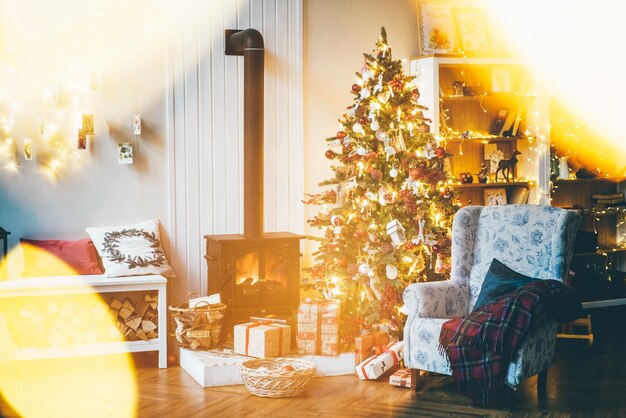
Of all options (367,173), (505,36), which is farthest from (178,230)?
(505,36)

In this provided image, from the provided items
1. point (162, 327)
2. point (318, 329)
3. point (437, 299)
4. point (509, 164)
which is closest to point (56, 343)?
point (162, 327)

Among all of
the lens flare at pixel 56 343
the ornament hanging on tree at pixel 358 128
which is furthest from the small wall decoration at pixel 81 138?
the ornament hanging on tree at pixel 358 128

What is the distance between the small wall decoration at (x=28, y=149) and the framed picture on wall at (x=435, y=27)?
10.6ft

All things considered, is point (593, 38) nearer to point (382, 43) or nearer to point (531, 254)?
point (382, 43)

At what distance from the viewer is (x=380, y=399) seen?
4.49 m

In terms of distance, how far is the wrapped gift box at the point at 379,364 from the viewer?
4863mm

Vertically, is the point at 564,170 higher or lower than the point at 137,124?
lower

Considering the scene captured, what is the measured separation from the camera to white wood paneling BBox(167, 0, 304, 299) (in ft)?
19.5

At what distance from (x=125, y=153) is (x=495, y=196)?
3.17m

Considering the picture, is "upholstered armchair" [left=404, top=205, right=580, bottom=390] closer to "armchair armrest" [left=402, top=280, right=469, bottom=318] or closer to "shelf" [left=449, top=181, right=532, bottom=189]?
"armchair armrest" [left=402, top=280, right=469, bottom=318]

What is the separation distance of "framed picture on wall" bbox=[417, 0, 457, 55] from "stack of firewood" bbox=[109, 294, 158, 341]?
3.10m

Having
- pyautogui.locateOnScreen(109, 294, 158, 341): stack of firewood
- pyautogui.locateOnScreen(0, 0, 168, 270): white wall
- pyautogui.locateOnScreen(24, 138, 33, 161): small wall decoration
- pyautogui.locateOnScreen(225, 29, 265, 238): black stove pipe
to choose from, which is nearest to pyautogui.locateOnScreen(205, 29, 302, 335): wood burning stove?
pyautogui.locateOnScreen(225, 29, 265, 238): black stove pipe

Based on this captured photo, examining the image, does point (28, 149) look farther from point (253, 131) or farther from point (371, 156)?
point (371, 156)

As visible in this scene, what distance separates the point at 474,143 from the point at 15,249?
388cm
